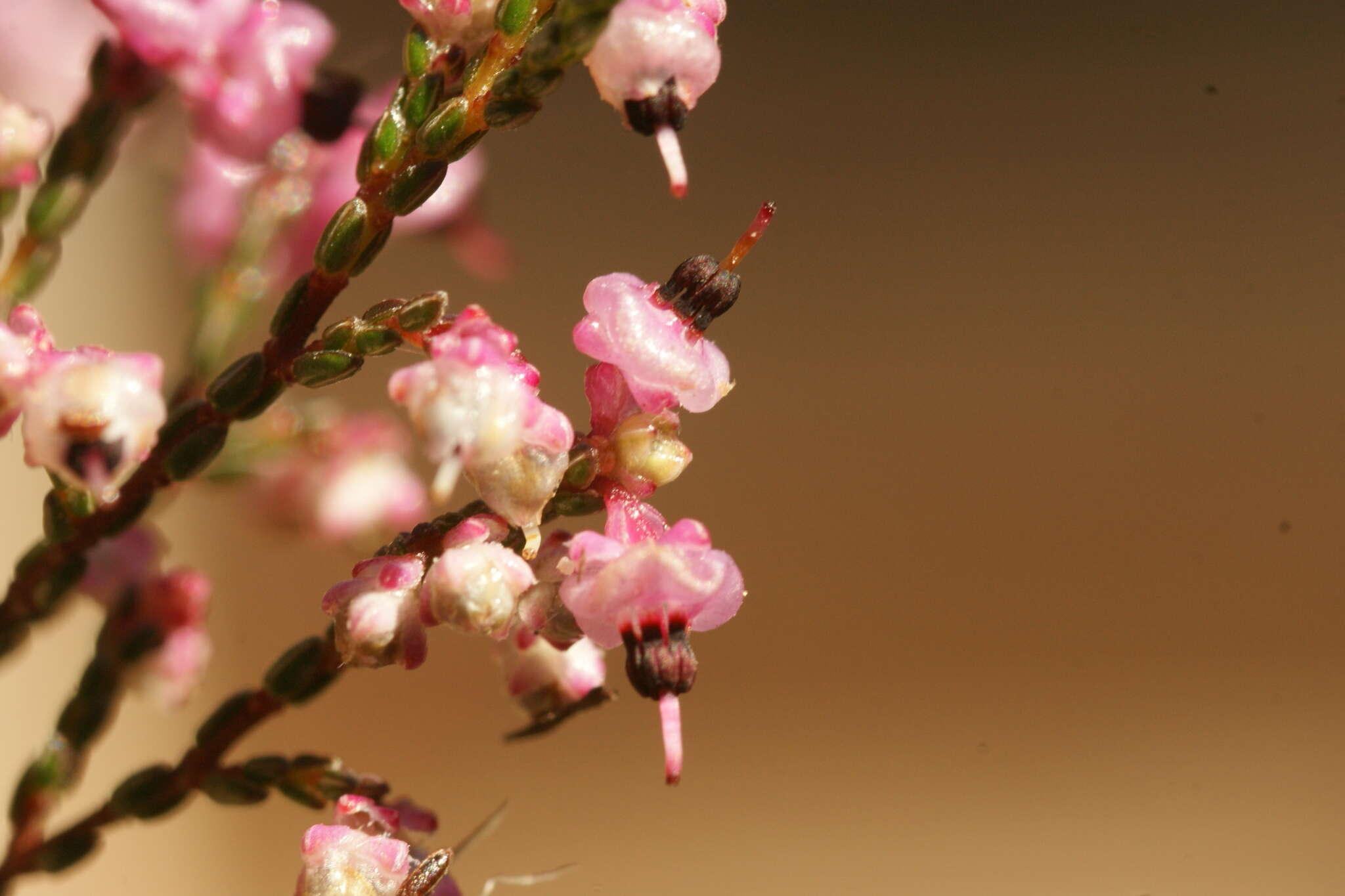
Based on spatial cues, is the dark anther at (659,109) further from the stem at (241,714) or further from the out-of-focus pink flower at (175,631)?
the out-of-focus pink flower at (175,631)

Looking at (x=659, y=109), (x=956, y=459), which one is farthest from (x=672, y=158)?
(x=956, y=459)

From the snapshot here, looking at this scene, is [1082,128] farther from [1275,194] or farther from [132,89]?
[132,89]

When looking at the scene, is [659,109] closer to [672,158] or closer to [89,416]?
[672,158]

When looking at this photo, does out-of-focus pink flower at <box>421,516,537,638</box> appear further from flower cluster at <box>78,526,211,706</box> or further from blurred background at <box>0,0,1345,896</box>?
blurred background at <box>0,0,1345,896</box>

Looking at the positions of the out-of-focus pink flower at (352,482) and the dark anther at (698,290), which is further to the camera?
the out-of-focus pink flower at (352,482)

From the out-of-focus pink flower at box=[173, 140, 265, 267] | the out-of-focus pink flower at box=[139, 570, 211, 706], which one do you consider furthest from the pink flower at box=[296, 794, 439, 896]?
the out-of-focus pink flower at box=[173, 140, 265, 267]

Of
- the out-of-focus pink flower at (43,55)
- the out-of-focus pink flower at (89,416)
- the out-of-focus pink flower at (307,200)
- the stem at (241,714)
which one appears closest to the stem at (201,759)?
the stem at (241,714)

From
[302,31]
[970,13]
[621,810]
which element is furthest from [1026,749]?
[302,31]
